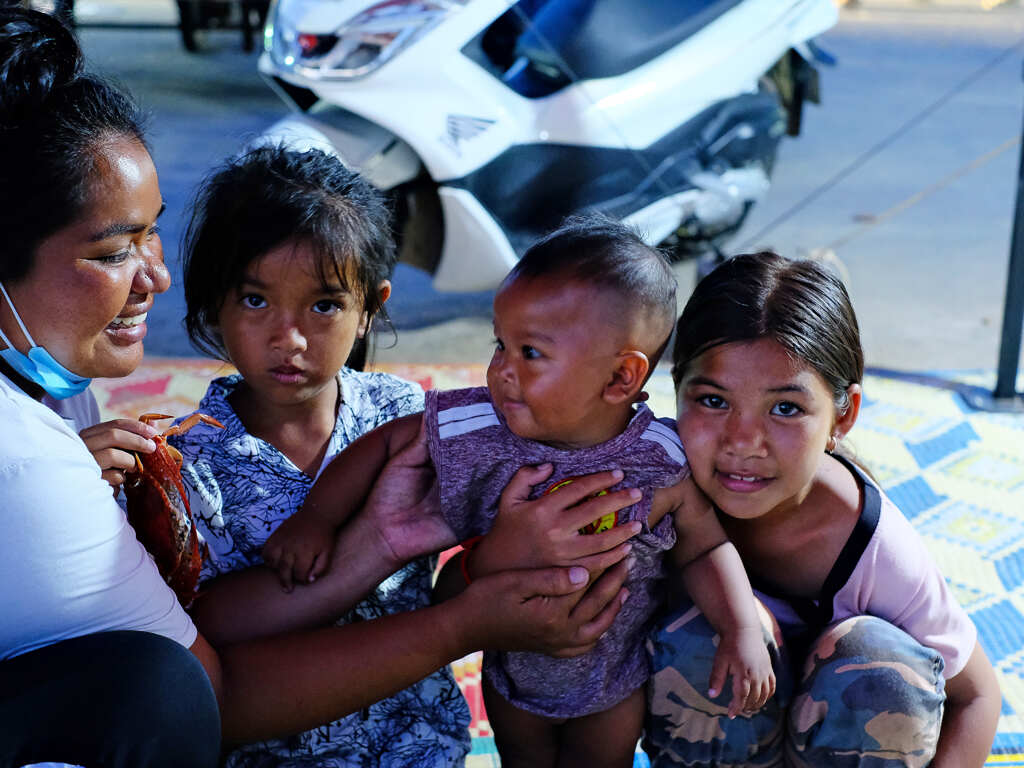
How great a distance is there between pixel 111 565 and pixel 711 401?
0.81 metres

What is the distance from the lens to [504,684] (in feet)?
5.43

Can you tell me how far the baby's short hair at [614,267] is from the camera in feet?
4.83

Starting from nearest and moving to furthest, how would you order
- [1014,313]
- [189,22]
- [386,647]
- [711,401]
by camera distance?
[386,647]
[711,401]
[1014,313]
[189,22]

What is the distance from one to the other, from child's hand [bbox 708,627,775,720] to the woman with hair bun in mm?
165

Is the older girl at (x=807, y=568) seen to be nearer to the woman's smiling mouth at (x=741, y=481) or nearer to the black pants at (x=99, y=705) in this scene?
the woman's smiling mouth at (x=741, y=481)

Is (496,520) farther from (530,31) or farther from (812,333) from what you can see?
(530,31)

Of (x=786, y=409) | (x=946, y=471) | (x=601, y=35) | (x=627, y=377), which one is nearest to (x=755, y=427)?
(x=786, y=409)

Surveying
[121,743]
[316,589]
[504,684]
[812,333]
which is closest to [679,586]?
[504,684]

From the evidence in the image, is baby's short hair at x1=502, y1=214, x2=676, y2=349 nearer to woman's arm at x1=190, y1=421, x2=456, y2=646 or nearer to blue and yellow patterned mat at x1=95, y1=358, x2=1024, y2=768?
woman's arm at x1=190, y1=421, x2=456, y2=646

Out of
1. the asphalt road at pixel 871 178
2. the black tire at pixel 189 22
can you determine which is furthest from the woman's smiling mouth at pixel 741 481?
the black tire at pixel 189 22

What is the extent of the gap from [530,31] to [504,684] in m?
2.35

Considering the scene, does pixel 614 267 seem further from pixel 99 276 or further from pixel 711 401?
pixel 99 276

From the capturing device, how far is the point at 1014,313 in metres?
3.33

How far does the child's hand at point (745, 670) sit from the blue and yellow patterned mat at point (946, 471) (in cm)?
52
